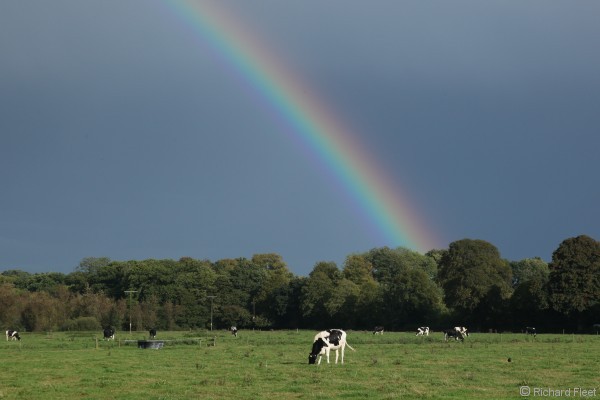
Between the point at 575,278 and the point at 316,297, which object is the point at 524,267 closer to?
the point at 316,297

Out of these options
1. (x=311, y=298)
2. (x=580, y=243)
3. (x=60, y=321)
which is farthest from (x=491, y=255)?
(x=60, y=321)

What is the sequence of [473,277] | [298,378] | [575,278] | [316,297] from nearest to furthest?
[298,378]
[575,278]
[473,277]
[316,297]

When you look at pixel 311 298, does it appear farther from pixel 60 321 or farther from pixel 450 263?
pixel 60 321

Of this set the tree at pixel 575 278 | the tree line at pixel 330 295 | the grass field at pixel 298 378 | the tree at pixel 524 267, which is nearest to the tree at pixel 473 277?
the tree line at pixel 330 295

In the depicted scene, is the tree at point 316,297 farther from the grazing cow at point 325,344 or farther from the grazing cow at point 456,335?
the grazing cow at point 325,344

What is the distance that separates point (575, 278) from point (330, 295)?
134 ft

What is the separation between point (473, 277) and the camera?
8631 cm

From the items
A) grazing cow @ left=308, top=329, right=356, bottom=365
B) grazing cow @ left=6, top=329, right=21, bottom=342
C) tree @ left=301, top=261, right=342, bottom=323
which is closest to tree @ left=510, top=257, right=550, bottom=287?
tree @ left=301, top=261, right=342, bottom=323

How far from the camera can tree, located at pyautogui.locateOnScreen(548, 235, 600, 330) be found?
245 ft

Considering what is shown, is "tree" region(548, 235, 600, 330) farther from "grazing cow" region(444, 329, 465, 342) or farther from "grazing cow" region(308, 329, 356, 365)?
"grazing cow" region(308, 329, 356, 365)

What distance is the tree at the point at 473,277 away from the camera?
85.4 metres

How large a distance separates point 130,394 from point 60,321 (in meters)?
79.6

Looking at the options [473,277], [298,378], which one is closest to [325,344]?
[298,378]

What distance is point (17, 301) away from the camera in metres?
90.3
